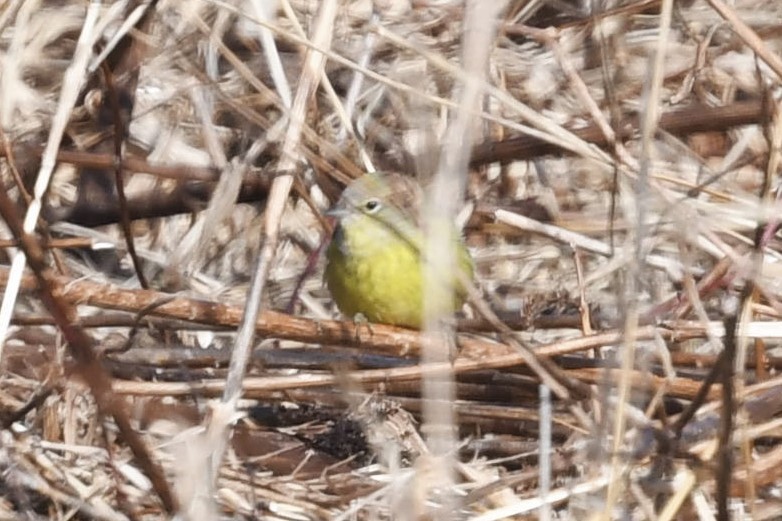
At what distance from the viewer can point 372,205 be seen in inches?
137

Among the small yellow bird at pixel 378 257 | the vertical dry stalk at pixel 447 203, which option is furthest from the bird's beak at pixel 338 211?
the vertical dry stalk at pixel 447 203

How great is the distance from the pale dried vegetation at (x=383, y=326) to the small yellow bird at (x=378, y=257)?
9cm

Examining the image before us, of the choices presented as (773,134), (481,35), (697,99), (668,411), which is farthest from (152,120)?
(481,35)

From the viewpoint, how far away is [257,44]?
13.9 feet

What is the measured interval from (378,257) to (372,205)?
14 cm

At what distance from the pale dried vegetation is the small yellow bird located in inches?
3.7

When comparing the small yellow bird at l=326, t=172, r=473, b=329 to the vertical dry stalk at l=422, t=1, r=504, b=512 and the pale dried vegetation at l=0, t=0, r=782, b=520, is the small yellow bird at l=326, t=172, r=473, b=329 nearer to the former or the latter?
the pale dried vegetation at l=0, t=0, r=782, b=520

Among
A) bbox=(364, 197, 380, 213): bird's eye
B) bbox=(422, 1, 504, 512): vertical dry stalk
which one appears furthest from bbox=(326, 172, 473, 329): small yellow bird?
bbox=(422, 1, 504, 512): vertical dry stalk

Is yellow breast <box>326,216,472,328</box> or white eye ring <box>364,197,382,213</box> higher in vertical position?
white eye ring <box>364,197,382,213</box>

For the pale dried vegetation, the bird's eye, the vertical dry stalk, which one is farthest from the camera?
the bird's eye

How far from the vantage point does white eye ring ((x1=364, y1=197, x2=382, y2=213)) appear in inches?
137

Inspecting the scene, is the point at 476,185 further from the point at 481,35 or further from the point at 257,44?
the point at 481,35

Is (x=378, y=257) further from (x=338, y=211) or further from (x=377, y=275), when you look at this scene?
(x=338, y=211)

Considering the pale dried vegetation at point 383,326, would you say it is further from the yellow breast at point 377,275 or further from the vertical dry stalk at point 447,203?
the yellow breast at point 377,275
